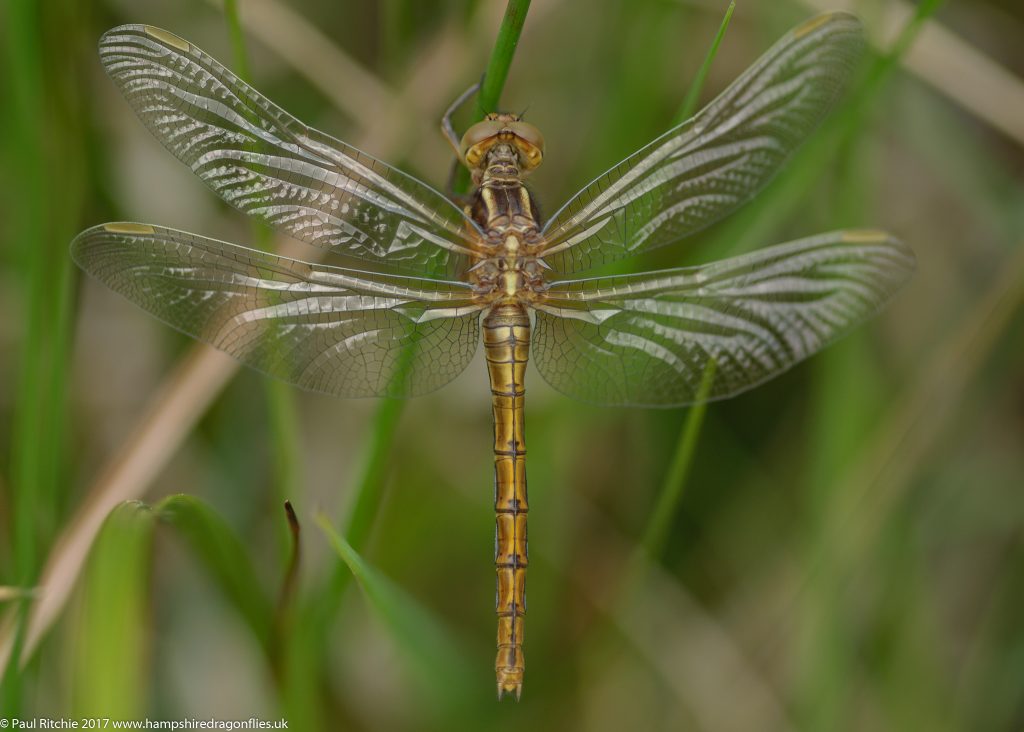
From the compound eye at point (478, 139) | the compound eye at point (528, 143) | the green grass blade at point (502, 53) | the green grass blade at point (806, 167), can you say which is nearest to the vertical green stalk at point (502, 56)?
the green grass blade at point (502, 53)

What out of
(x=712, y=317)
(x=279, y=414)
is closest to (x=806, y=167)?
(x=712, y=317)

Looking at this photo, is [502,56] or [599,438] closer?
[502,56]

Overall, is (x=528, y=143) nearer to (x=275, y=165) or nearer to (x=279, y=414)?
(x=275, y=165)

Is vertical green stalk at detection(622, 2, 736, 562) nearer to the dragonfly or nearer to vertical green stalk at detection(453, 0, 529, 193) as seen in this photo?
the dragonfly

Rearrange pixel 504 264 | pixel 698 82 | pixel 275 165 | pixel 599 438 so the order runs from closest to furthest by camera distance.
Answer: pixel 698 82 → pixel 275 165 → pixel 504 264 → pixel 599 438

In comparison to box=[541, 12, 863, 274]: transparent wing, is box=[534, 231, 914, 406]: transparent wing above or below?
below

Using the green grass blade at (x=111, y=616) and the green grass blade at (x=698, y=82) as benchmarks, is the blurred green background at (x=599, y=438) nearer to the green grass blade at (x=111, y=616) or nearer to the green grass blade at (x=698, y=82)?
the green grass blade at (x=698, y=82)

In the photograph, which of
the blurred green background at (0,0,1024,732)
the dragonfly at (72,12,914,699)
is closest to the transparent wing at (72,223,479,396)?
the dragonfly at (72,12,914,699)
